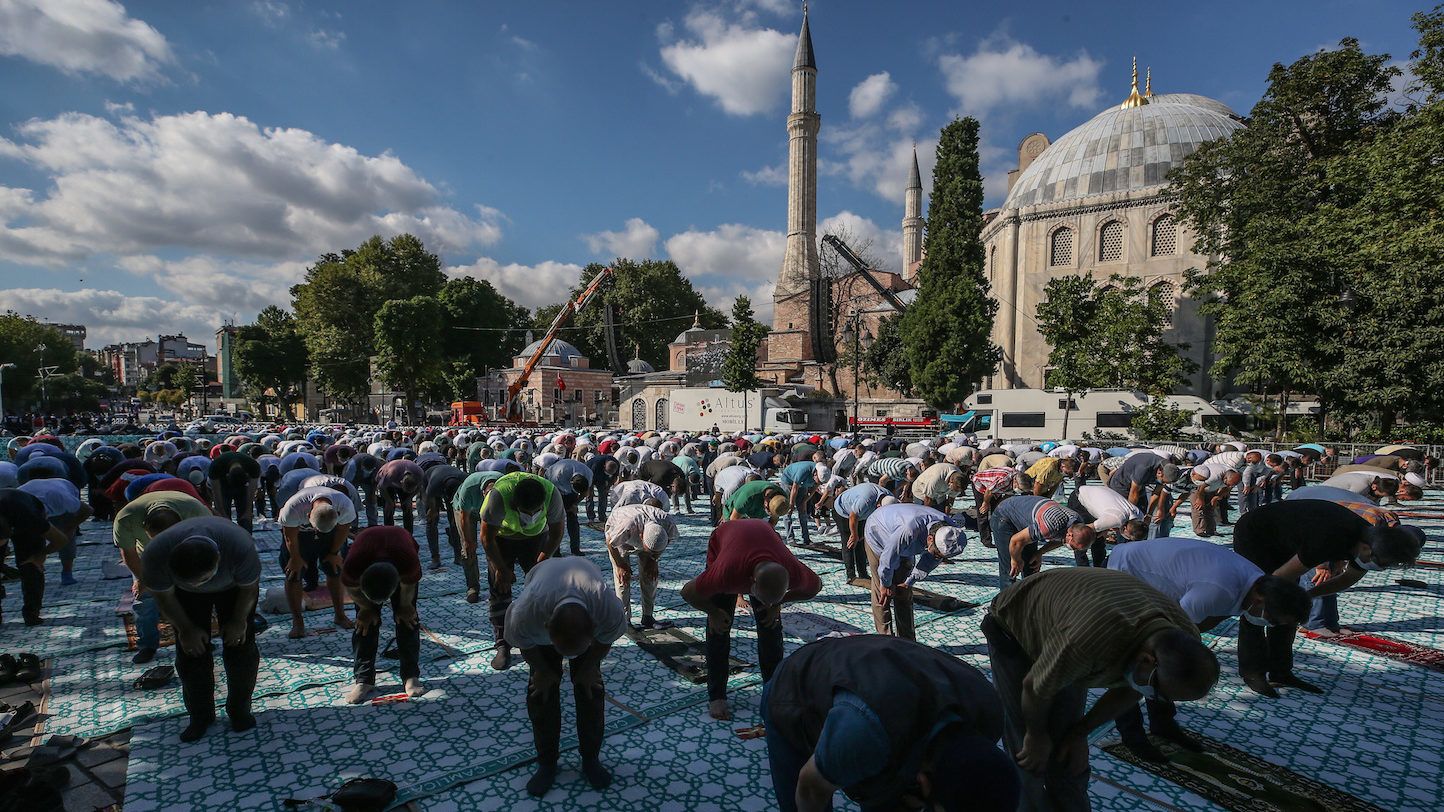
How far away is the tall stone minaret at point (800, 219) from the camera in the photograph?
48.2 m

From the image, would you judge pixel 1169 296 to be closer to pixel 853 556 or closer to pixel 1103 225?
pixel 1103 225

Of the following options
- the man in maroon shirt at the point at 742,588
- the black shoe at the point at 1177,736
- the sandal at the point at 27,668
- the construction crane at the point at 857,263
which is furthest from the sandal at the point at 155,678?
the construction crane at the point at 857,263

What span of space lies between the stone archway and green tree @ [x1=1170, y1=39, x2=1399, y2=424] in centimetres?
2870

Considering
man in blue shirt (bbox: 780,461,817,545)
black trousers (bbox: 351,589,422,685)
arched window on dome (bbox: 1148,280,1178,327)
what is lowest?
black trousers (bbox: 351,589,422,685)

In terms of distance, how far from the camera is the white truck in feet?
99.3

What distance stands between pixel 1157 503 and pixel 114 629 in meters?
11.5

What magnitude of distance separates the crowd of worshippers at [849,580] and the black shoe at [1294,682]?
0.05ft

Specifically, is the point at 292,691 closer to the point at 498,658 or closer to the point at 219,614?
the point at 219,614

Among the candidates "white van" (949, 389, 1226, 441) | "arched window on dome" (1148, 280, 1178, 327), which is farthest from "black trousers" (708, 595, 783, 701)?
"arched window on dome" (1148, 280, 1178, 327)

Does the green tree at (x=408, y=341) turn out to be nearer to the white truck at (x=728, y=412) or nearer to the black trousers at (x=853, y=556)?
the white truck at (x=728, y=412)

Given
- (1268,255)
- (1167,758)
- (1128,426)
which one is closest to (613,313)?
(1128,426)

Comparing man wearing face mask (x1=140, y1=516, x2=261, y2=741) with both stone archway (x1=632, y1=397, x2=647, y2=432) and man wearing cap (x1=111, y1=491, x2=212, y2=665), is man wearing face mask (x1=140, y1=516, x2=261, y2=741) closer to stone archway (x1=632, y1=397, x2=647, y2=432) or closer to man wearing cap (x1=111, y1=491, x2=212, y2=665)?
man wearing cap (x1=111, y1=491, x2=212, y2=665)

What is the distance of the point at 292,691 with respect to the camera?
15.5 ft

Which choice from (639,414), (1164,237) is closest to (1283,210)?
(1164,237)
